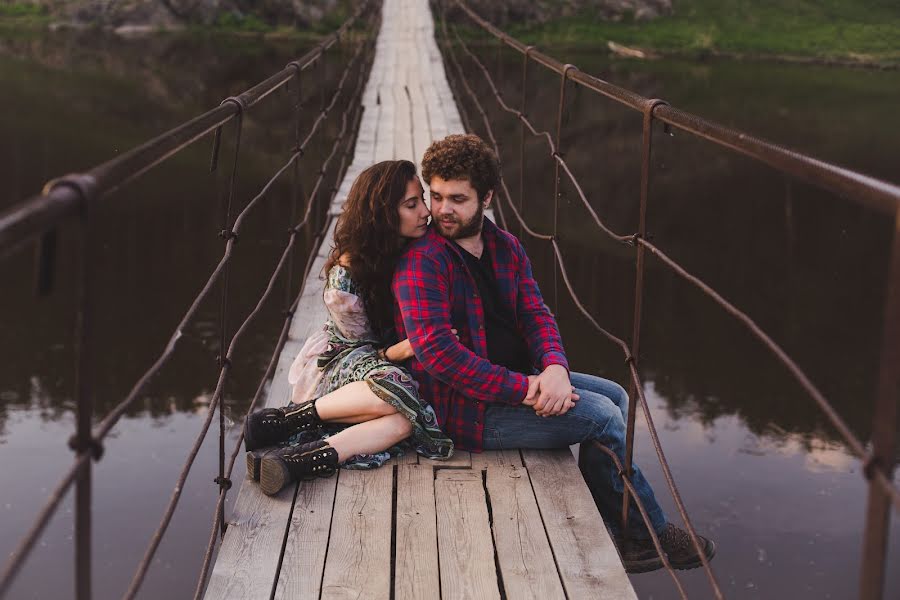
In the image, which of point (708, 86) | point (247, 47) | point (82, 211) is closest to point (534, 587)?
point (82, 211)

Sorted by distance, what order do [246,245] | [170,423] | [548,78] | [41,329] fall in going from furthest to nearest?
[548,78]
[246,245]
[41,329]
[170,423]

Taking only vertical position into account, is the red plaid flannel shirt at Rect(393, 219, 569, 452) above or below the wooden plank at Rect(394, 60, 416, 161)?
above

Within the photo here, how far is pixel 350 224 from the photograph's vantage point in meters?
2.32

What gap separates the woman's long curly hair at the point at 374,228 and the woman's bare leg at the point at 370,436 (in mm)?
253

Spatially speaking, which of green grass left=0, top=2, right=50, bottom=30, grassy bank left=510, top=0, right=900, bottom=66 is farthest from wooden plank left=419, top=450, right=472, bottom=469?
green grass left=0, top=2, right=50, bottom=30

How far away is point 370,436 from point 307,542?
34cm

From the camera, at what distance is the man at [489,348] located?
225 centimetres

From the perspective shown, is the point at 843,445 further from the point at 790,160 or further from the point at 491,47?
the point at 491,47

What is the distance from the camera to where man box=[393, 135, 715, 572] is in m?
2.25

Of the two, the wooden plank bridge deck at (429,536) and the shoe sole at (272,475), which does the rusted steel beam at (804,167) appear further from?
the shoe sole at (272,475)

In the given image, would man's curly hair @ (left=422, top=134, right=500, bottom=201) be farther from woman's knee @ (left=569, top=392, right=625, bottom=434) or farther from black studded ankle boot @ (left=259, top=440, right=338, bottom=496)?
black studded ankle boot @ (left=259, top=440, right=338, bottom=496)

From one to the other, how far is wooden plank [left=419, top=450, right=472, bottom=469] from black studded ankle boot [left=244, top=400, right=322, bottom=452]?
22cm

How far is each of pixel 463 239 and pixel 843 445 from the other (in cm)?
457

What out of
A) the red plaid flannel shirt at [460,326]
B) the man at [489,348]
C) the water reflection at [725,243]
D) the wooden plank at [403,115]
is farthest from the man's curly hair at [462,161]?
the wooden plank at [403,115]
